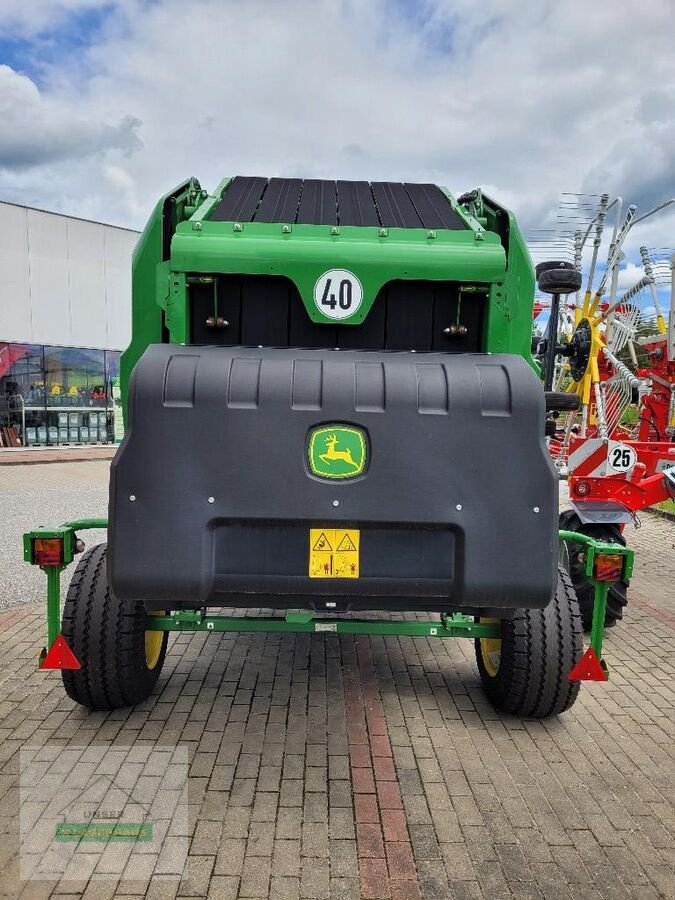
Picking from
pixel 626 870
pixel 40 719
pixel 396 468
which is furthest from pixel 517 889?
pixel 40 719

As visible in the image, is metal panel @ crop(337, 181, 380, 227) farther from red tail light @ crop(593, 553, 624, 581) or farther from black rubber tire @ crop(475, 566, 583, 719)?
black rubber tire @ crop(475, 566, 583, 719)

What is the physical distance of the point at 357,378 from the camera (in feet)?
8.63

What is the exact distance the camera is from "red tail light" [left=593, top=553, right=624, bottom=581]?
3238mm

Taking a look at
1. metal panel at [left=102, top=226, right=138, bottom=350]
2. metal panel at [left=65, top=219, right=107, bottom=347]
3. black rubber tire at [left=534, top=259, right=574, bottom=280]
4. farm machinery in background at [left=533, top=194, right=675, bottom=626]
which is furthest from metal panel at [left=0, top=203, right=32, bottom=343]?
black rubber tire at [left=534, top=259, right=574, bottom=280]

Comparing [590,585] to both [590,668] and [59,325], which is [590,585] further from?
[59,325]

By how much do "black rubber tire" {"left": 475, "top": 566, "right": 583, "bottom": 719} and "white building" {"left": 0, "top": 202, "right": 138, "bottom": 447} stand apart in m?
17.5

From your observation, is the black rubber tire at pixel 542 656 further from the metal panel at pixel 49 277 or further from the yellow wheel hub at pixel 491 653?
the metal panel at pixel 49 277

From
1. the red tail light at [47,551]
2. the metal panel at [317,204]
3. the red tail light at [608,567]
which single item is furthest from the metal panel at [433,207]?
the red tail light at [47,551]

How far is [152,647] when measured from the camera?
386cm

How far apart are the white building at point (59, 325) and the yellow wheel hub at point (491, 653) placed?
17050 millimetres

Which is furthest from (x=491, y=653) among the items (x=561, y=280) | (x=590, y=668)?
(x=561, y=280)

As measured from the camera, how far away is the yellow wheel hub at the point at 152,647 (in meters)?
3.76

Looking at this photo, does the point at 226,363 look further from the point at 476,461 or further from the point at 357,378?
the point at 476,461

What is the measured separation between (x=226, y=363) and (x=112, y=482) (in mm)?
649
